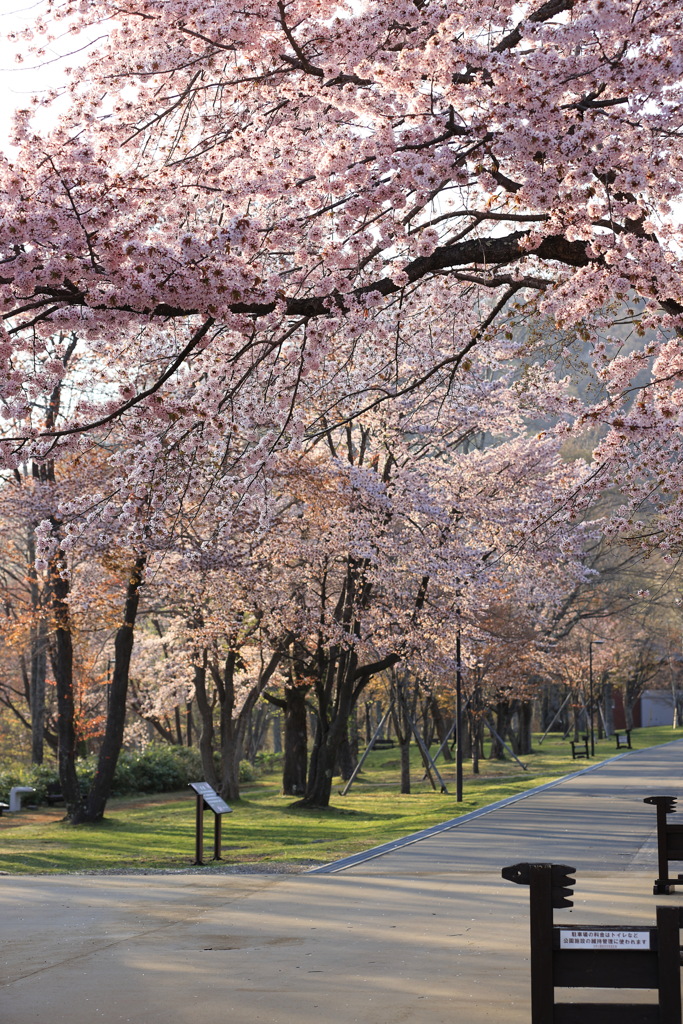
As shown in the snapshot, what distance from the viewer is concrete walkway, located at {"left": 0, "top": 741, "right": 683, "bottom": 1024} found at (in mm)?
6520

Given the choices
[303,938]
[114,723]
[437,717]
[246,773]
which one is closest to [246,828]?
[114,723]

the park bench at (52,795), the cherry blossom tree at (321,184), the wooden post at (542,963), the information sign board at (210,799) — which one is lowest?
the park bench at (52,795)

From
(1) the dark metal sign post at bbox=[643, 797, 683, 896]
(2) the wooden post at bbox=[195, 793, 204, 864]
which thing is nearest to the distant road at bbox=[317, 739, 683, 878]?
(1) the dark metal sign post at bbox=[643, 797, 683, 896]

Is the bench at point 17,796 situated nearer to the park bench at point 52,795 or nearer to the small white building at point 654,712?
the park bench at point 52,795

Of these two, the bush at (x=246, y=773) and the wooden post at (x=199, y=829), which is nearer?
the wooden post at (x=199, y=829)

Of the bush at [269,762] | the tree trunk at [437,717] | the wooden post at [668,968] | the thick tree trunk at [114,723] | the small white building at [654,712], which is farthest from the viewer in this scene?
the small white building at [654,712]

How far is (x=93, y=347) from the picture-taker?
12.2 meters

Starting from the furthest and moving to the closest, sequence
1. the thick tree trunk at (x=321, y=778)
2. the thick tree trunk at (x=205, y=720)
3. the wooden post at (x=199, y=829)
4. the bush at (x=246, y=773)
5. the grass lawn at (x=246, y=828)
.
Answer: the bush at (x=246, y=773), the thick tree trunk at (x=205, y=720), the thick tree trunk at (x=321, y=778), the grass lawn at (x=246, y=828), the wooden post at (x=199, y=829)

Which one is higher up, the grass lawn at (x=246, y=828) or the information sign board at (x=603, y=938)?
the information sign board at (x=603, y=938)

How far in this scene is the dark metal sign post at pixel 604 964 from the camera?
478 cm

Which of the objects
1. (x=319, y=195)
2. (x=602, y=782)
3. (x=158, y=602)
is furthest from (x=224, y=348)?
(x=602, y=782)

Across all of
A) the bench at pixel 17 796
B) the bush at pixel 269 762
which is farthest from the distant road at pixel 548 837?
the bush at pixel 269 762

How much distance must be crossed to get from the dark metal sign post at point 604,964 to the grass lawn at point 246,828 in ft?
31.2

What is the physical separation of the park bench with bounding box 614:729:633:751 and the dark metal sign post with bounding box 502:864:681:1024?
53313 millimetres
